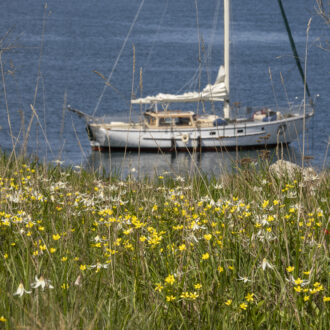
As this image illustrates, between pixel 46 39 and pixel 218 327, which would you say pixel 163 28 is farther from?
pixel 218 327

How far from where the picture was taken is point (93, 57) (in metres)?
67.2

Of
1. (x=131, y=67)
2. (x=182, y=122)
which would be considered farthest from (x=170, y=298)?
(x=131, y=67)

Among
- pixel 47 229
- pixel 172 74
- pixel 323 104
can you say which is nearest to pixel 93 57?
pixel 172 74

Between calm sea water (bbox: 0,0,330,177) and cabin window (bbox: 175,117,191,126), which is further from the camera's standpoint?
cabin window (bbox: 175,117,191,126)

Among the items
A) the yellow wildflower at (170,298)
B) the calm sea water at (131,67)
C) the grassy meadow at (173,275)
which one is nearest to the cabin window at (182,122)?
the calm sea water at (131,67)

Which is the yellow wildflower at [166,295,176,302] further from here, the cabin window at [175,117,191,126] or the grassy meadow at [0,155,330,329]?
the cabin window at [175,117,191,126]

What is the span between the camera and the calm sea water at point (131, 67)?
123 ft

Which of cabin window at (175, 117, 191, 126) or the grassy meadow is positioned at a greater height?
the grassy meadow

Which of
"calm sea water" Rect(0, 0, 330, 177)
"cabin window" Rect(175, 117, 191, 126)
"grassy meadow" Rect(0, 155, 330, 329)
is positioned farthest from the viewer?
"cabin window" Rect(175, 117, 191, 126)

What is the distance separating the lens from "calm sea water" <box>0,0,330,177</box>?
123 ft

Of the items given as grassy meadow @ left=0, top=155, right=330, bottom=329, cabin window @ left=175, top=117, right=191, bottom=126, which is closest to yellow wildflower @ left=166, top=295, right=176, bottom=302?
grassy meadow @ left=0, top=155, right=330, bottom=329

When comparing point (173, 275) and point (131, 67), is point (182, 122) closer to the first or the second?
point (131, 67)

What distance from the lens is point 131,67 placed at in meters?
64.0

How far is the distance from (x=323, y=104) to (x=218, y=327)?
45.8m
